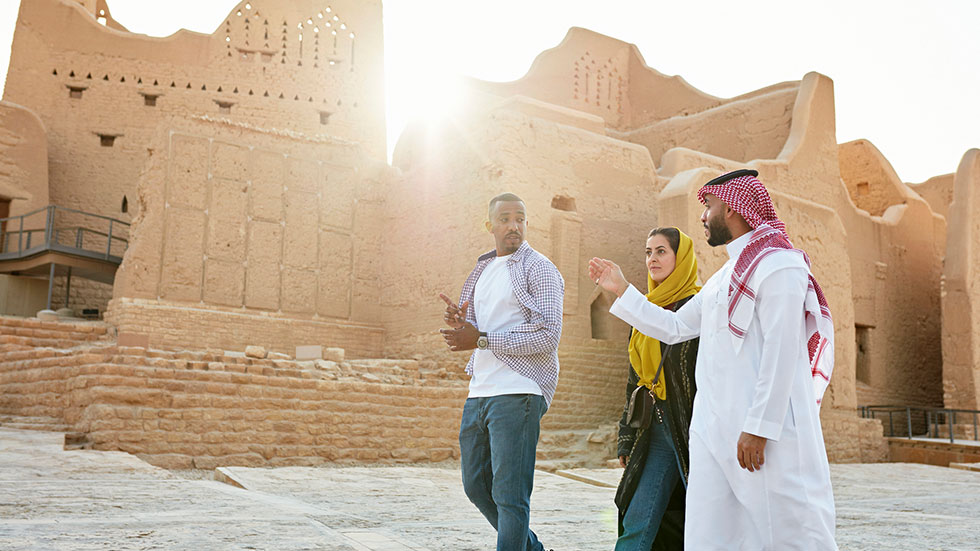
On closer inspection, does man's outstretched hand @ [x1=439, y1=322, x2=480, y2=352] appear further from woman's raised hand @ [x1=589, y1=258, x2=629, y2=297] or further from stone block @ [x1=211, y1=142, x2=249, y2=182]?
stone block @ [x1=211, y1=142, x2=249, y2=182]

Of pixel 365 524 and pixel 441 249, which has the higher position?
pixel 441 249

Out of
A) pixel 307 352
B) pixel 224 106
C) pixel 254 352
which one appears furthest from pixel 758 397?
pixel 224 106

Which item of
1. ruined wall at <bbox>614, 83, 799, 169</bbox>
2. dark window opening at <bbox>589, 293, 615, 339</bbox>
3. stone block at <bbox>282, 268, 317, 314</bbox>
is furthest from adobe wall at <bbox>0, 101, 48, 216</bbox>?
ruined wall at <bbox>614, 83, 799, 169</bbox>

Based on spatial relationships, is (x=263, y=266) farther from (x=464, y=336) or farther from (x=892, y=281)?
(x=892, y=281)

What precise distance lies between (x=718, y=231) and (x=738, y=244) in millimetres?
120

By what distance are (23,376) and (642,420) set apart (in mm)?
10070

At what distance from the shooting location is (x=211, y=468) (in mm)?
9656

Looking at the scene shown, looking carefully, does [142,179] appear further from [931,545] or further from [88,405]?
[931,545]

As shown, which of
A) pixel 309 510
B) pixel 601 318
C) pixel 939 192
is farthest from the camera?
pixel 939 192

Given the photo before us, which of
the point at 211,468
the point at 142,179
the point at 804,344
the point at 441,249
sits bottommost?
the point at 211,468

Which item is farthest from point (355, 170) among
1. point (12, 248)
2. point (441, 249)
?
point (12, 248)

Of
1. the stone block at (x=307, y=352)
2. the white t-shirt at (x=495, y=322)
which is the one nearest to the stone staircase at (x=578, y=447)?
the stone block at (x=307, y=352)

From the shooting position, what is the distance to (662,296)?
149 inches

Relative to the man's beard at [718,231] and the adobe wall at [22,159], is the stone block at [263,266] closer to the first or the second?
the adobe wall at [22,159]
